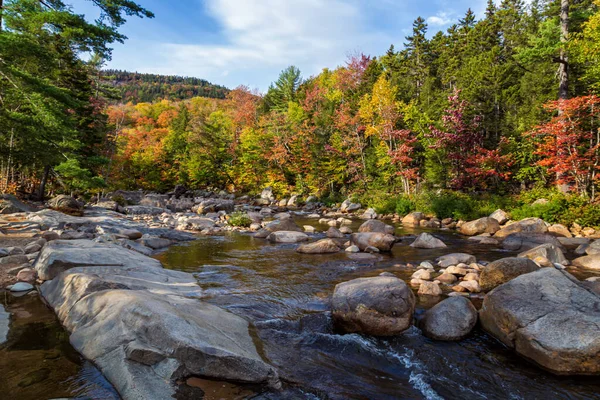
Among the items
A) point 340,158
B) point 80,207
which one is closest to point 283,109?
point 340,158

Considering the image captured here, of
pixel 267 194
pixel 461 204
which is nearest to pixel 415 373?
pixel 461 204

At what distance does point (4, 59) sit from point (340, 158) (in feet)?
74.2

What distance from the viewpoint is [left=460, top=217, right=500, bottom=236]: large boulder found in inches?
533

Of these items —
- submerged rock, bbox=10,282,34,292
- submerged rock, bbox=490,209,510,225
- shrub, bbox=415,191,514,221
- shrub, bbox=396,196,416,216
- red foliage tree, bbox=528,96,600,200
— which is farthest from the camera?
shrub, bbox=396,196,416,216

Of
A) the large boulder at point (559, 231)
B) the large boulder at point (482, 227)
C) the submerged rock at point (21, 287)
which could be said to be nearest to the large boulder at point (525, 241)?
the large boulder at point (559, 231)

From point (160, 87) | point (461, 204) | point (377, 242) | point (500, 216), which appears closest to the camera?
point (377, 242)

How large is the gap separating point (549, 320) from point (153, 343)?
4.74 meters

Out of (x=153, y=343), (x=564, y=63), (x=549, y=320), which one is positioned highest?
(x=564, y=63)

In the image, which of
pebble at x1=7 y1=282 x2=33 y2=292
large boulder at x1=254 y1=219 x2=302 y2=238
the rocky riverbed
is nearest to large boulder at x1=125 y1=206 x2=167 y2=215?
A: large boulder at x1=254 y1=219 x2=302 y2=238

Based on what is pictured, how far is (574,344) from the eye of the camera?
3764 mm

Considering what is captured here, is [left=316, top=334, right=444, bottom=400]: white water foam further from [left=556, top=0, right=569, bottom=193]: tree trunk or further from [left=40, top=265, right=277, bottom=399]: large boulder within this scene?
[left=556, top=0, right=569, bottom=193]: tree trunk

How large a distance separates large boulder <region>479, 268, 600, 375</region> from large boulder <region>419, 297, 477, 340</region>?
0.27 metres

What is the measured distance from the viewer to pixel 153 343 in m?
3.18

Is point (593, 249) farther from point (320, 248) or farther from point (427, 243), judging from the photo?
point (320, 248)
